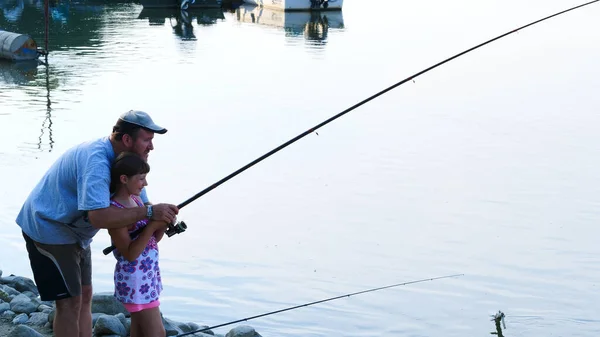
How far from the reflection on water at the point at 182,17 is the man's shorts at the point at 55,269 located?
26.5m

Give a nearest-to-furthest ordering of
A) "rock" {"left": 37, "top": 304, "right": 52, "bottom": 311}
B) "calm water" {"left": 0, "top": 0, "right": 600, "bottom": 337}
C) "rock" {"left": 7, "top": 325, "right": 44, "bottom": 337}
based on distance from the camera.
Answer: "rock" {"left": 7, "top": 325, "right": 44, "bottom": 337} < "rock" {"left": 37, "top": 304, "right": 52, "bottom": 311} < "calm water" {"left": 0, "top": 0, "right": 600, "bottom": 337}

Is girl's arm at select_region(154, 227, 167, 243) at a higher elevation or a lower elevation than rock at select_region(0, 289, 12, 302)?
higher

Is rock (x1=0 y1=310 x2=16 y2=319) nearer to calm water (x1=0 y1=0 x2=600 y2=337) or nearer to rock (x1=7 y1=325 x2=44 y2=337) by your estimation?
rock (x1=7 y1=325 x2=44 y2=337)

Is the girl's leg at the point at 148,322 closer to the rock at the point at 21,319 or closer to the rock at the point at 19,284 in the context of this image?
the rock at the point at 21,319

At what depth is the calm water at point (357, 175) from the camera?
25.3 feet

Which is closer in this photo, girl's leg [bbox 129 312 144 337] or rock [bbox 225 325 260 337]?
girl's leg [bbox 129 312 144 337]

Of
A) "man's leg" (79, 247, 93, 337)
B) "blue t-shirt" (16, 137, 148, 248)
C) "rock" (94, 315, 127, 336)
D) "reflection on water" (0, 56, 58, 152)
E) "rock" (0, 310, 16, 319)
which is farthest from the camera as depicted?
"reflection on water" (0, 56, 58, 152)

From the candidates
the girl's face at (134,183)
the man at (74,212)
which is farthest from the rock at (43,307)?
the girl's face at (134,183)

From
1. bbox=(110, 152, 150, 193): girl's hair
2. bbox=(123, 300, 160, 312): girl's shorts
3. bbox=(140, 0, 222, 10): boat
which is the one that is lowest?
bbox=(123, 300, 160, 312): girl's shorts

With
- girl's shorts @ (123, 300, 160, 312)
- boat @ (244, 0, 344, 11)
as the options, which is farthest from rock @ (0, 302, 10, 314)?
boat @ (244, 0, 344, 11)

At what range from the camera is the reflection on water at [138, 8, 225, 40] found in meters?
32.5

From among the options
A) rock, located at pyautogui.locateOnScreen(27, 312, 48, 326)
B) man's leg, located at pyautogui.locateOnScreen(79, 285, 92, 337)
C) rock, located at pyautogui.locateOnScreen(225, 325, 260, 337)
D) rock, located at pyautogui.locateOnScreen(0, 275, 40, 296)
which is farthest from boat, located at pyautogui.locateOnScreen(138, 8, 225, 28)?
man's leg, located at pyautogui.locateOnScreen(79, 285, 92, 337)

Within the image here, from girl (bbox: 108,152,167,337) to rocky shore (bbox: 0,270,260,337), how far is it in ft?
3.47

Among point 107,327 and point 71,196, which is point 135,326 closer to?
point 71,196
